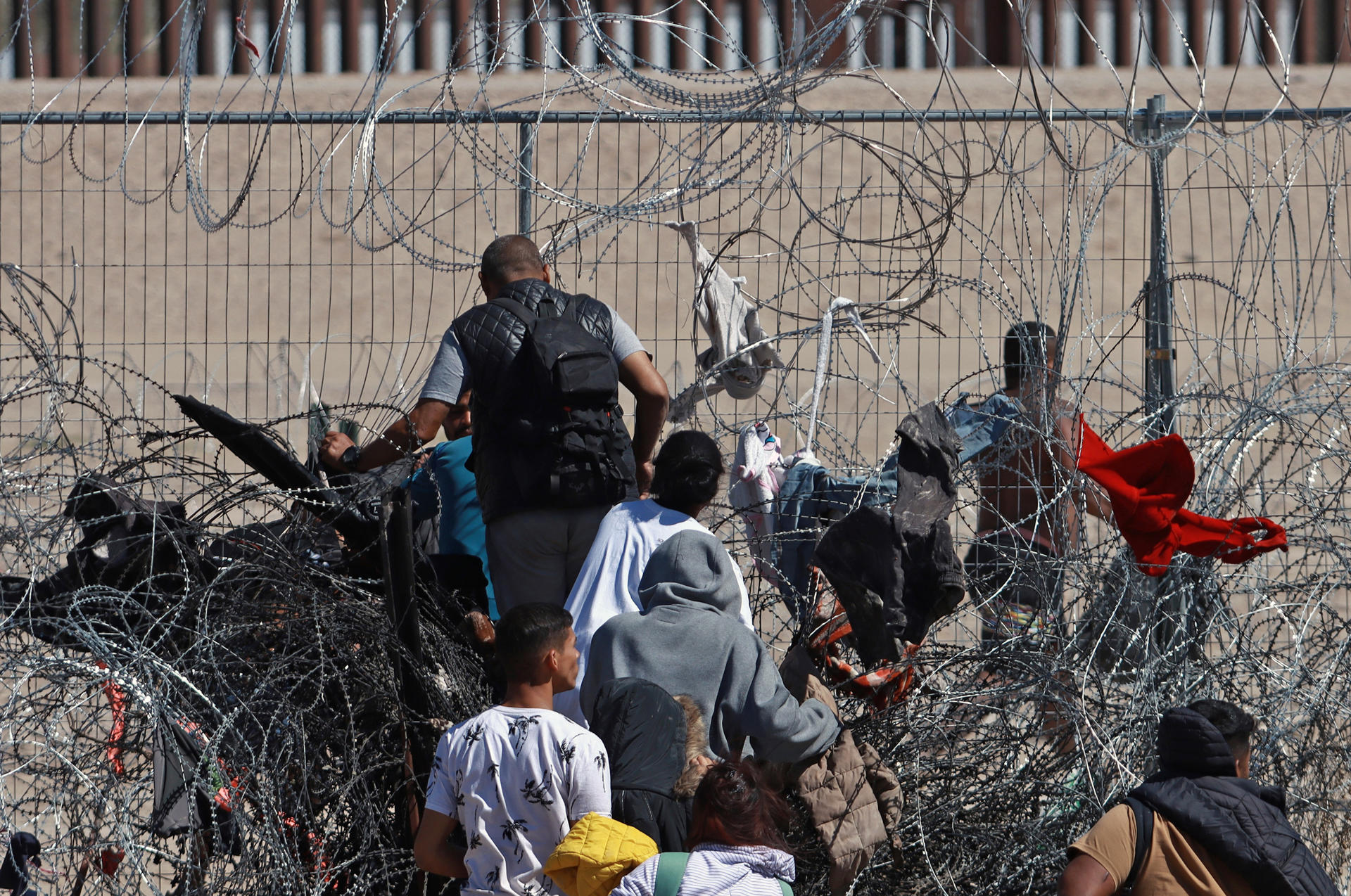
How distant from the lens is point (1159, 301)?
208 inches

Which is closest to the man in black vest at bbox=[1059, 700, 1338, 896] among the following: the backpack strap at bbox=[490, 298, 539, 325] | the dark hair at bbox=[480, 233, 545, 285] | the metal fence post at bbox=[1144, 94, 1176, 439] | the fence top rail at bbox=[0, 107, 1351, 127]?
the backpack strap at bbox=[490, 298, 539, 325]

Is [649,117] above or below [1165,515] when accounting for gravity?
above

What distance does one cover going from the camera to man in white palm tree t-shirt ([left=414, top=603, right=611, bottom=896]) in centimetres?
299

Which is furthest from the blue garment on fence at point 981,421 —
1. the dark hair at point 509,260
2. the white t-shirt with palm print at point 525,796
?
the white t-shirt with palm print at point 525,796

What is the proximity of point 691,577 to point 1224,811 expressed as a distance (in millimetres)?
1223

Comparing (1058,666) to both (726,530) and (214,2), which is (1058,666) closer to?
(726,530)

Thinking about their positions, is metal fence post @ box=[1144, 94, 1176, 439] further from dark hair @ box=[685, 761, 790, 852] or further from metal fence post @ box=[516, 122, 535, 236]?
dark hair @ box=[685, 761, 790, 852]

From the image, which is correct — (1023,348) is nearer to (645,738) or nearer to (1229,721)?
(1229,721)

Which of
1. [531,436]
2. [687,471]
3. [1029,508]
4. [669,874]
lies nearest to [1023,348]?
[1029,508]

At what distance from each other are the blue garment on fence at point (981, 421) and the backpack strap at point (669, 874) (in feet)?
7.02

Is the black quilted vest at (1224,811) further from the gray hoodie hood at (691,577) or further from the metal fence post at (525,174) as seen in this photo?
the metal fence post at (525,174)

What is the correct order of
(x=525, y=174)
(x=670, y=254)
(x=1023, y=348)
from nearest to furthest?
(x=1023, y=348), (x=525, y=174), (x=670, y=254)

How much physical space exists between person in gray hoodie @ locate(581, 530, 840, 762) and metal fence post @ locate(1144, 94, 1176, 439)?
2213mm

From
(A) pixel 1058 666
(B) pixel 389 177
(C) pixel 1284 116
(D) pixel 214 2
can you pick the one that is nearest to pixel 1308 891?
(A) pixel 1058 666
